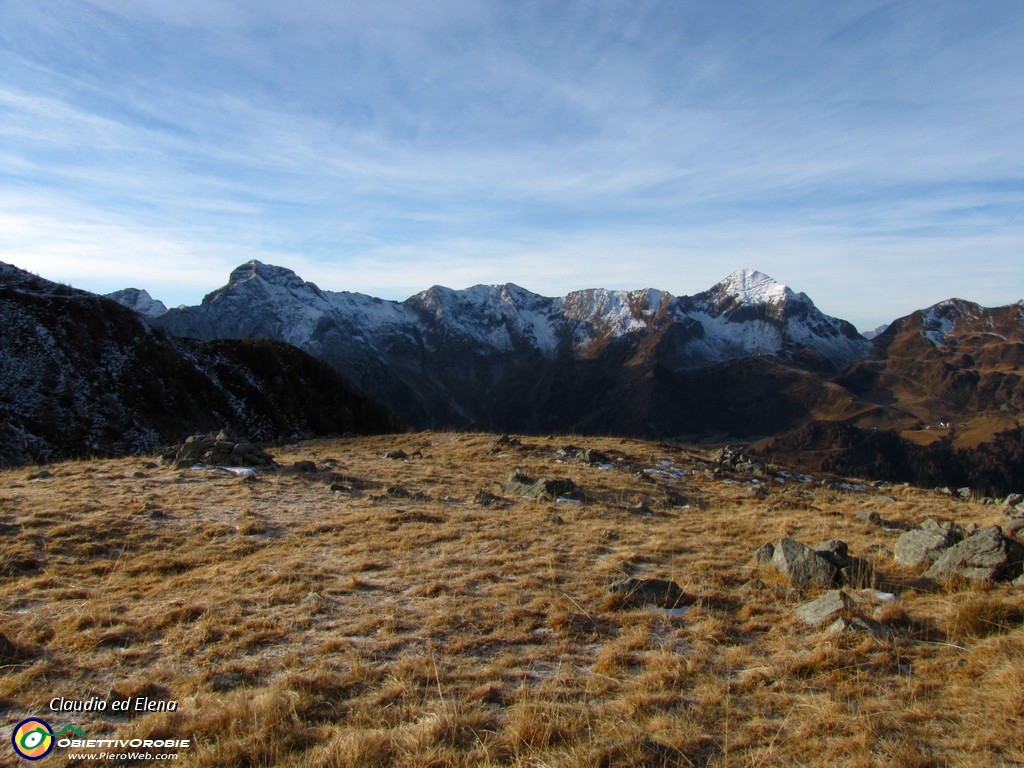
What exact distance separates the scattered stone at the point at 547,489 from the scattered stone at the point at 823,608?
33.8 feet

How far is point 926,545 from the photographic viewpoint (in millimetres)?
11539

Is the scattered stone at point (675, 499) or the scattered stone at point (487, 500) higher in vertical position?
the scattered stone at point (487, 500)

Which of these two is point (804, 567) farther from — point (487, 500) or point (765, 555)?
point (487, 500)

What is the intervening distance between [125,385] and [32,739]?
49.7 meters

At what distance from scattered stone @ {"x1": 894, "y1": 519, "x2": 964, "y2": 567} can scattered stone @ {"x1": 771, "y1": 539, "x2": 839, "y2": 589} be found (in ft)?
7.36

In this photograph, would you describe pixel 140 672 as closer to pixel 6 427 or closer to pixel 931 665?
pixel 931 665

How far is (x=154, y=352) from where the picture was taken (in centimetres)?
5347

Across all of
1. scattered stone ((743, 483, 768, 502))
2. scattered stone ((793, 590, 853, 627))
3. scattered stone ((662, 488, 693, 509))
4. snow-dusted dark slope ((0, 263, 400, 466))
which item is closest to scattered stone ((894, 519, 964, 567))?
scattered stone ((793, 590, 853, 627))

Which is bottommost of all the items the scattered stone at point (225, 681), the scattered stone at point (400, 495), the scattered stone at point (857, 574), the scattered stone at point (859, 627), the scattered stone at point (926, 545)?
the scattered stone at point (400, 495)

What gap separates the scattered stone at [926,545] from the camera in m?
11.3

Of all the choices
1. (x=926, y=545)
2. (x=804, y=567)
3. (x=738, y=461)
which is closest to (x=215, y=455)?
(x=804, y=567)

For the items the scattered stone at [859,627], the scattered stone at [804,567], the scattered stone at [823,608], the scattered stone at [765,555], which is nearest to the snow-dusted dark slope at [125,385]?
the scattered stone at [765,555]

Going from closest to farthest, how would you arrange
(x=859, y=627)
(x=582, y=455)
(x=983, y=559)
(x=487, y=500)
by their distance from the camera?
(x=859, y=627)
(x=983, y=559)
(x=487, y=500)
(x=582, y=455)

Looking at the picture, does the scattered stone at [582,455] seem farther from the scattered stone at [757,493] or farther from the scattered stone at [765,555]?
the scattered stone at [765,555]
